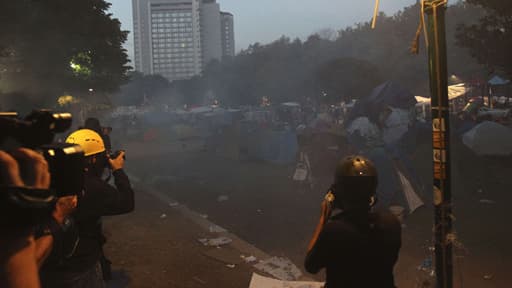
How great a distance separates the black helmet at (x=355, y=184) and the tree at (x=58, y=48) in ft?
42.6

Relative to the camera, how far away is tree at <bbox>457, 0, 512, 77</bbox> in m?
10.9

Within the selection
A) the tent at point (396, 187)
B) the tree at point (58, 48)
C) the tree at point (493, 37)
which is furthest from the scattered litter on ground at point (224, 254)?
the tree at point (58, 48)

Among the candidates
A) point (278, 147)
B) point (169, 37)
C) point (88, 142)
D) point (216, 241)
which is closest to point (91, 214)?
point (88, 142)

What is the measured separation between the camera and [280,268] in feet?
19.7

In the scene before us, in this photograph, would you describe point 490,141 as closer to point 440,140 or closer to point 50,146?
point 440,140

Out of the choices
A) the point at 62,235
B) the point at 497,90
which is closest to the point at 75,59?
the point at 62,235

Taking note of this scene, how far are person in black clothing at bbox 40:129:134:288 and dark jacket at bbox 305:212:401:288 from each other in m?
1.45

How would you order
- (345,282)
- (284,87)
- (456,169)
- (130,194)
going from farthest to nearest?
(284,87) → (456,169) → (130,194) → (345,282)

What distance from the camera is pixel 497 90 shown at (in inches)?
1223

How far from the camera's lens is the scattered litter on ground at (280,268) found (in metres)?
5.75

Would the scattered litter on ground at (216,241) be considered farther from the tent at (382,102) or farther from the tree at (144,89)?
the tree at (144,89)

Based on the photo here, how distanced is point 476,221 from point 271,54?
58.0 m

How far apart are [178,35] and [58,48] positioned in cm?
13932

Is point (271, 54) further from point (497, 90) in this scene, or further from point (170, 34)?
point (170, 34)
